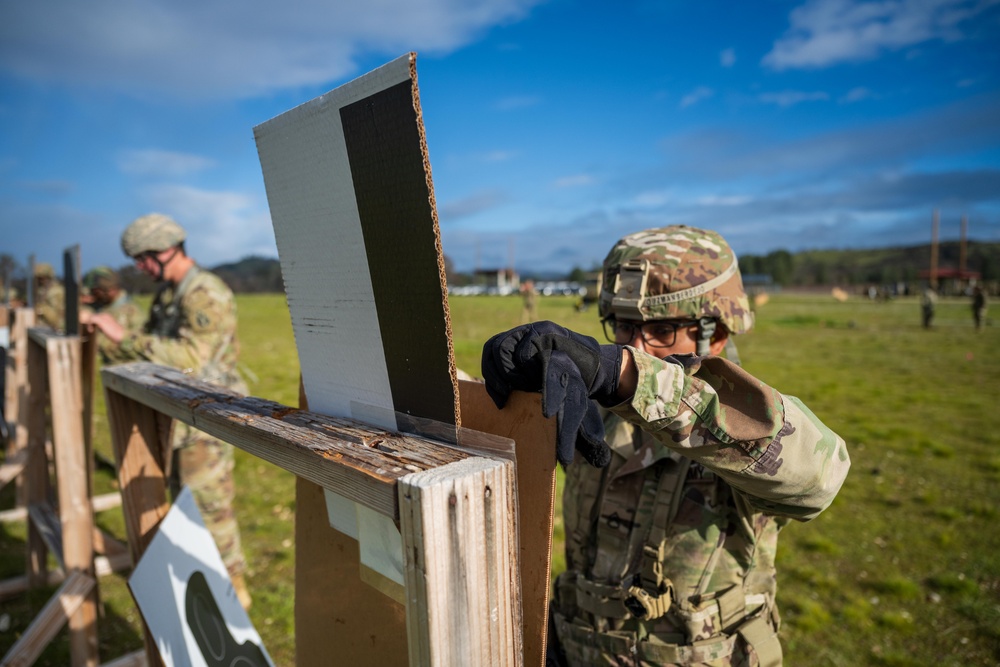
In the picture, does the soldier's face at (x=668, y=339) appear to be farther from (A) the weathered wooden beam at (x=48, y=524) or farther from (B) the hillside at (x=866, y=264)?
(B) the hillside at (x=866, y=264)

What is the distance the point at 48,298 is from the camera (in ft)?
33.0

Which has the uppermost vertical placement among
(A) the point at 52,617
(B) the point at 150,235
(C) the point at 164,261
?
(B) the point at 150,235

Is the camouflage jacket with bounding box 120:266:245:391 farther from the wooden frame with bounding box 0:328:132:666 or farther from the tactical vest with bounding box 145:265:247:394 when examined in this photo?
the wooden frame with bounding box 0:328:132:666

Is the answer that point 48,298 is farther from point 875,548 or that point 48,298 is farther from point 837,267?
point 837,267

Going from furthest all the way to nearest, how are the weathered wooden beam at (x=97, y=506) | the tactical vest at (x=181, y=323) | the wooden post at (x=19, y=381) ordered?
the wooden post at (x=19, y=381)
the weathered wooden beam at (x=97, y=506)
the tactical vest at (x=181, y=323)

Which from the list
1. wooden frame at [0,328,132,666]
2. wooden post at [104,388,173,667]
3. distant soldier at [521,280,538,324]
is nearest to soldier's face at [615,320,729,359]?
wooden post at [104,388,173,667]

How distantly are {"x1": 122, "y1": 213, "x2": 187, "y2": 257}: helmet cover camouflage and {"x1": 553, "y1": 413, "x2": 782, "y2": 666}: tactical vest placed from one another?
381cm

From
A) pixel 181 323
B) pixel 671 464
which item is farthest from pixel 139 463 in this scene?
pixel 181 323

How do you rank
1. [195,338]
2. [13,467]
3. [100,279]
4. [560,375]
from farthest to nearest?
[100,279]
[13,467]
[195,338]
[560,375]

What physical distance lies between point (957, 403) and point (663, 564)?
11866mm

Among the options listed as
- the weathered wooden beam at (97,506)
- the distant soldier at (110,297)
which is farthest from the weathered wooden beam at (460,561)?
the distant soldier at (110,297)

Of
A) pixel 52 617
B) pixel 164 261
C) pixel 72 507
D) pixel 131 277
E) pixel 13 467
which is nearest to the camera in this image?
pixel 72 507

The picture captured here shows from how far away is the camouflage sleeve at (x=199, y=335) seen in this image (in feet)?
13.0

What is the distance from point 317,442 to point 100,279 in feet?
25.4
